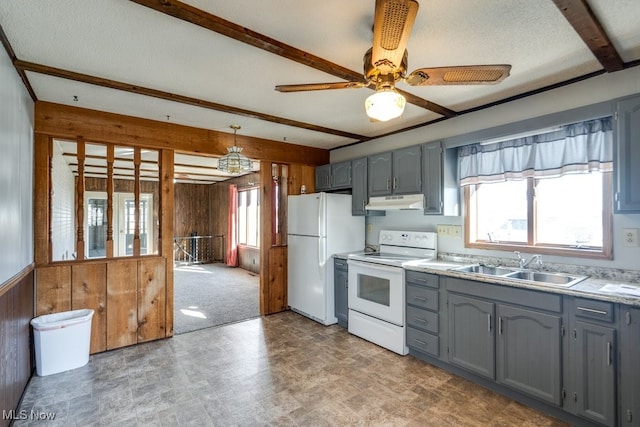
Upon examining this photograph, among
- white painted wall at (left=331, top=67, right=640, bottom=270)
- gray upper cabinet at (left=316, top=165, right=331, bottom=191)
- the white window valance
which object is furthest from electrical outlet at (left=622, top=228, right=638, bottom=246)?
gray upper cabinet at (left=316, top=165, right=331, bottom=191)

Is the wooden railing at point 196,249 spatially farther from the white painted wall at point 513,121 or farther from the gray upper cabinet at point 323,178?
the white painted wall at point 513,121

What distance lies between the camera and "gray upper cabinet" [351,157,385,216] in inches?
156

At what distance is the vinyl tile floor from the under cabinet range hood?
149cm

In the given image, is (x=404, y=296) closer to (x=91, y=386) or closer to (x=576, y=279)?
(x=576, y=279)

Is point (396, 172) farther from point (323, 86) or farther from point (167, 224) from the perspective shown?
point (167, 224)

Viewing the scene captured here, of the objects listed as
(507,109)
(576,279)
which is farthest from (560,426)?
(507,109)

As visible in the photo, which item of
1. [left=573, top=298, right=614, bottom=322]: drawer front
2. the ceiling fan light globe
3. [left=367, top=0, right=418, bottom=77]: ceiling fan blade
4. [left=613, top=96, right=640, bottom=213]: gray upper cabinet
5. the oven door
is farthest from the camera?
the oven door

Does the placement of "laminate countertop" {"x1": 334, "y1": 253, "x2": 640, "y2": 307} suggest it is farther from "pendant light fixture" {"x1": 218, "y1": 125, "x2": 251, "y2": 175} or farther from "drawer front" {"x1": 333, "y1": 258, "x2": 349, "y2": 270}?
"pendant light fixture" {"x1": 218, "y1": 125, "x2": 251, "y2": 175}

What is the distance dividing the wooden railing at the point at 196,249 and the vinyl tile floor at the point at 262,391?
5.95 meters

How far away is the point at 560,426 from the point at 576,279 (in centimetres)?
99

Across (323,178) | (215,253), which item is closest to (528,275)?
(323,178)

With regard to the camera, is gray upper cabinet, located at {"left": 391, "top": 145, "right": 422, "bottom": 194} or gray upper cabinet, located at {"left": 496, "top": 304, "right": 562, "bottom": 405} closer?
gray upper cabinet, located at {"left": 496, "top": 304, "right": 562, "bottom": 405}

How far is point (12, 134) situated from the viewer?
2.12m

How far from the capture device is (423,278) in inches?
116
